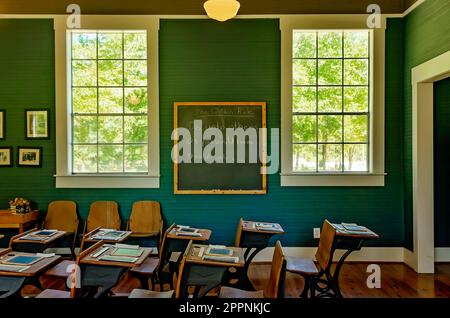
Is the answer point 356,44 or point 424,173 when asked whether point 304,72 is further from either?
point 424,173

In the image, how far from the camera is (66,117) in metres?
4.71

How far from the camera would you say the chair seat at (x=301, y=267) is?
3123mm

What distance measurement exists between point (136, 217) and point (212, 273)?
2433 millimetres

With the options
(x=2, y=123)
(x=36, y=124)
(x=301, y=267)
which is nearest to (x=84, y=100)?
(x=36, y=124)

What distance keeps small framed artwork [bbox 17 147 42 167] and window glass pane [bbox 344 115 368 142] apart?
4.56 m

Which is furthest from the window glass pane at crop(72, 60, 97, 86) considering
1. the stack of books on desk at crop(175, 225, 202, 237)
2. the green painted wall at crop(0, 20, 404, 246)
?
the stack of books on desk at crop(175, 225, 202, 237)

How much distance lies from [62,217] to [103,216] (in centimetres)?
60

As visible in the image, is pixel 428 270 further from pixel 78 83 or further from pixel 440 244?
pixel 78 83

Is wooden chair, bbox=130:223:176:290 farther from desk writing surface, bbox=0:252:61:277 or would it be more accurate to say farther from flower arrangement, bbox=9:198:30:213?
flower arrangement, bbox=9:198:30:213

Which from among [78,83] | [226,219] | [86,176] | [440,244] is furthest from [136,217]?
[440,244]

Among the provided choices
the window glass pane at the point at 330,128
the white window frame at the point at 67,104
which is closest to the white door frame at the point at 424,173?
the window glass pane at the point at 330,128

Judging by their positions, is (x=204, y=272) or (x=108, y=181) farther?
(x=108, y=181)

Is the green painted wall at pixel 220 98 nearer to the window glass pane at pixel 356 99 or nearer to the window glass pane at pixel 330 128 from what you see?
the window glass pane at pixel 356 99

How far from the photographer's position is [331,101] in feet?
15.8
